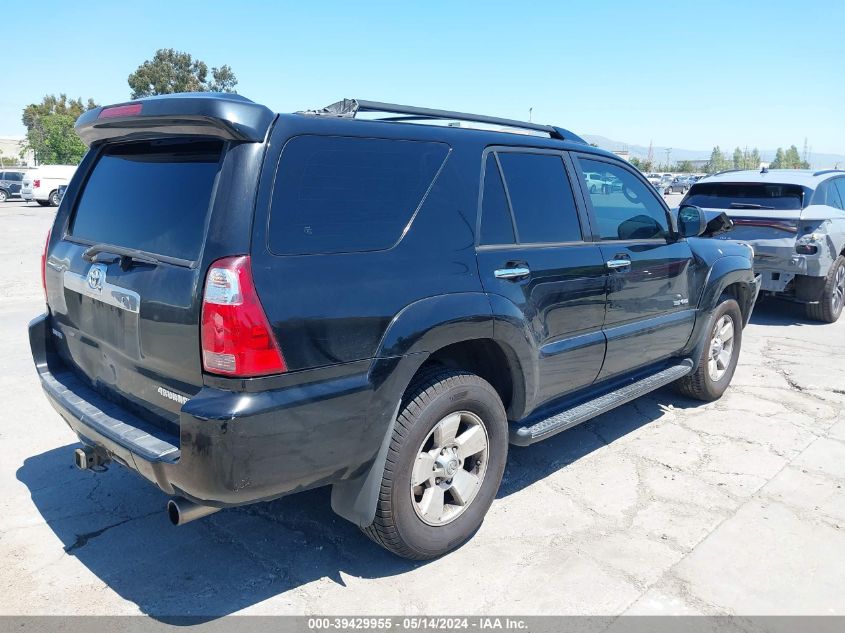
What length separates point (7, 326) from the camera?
7.42m

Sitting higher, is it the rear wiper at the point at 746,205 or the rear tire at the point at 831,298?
the rear wiper at the point at 746,205

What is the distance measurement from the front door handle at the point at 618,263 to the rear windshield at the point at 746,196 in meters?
5.26

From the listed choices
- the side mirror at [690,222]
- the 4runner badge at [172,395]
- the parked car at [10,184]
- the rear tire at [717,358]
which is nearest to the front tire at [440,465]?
the 4runner badge at [172,395]

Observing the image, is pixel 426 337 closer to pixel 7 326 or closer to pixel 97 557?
pixel 97 557

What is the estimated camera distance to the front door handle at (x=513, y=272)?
331 cm

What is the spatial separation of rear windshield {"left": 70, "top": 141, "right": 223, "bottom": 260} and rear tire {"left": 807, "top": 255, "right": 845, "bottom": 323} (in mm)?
8049

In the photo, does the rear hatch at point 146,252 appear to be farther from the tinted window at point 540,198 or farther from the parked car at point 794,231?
the parked car at point 794,231

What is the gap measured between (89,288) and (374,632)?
193 cm

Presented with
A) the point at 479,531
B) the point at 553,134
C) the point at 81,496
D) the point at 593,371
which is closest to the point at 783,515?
the point at 593,371

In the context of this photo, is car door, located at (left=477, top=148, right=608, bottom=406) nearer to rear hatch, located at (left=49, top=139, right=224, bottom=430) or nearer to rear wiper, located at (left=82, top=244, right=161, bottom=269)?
rear hatch, located at (left=49, top=139, right=224, bottom=430)

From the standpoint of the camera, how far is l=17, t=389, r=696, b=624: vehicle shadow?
9.73 ft

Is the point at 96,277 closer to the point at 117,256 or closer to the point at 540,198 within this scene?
the point at 117,256

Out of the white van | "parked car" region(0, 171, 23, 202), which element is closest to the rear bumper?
the white van

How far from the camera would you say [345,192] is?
2.78 meters
